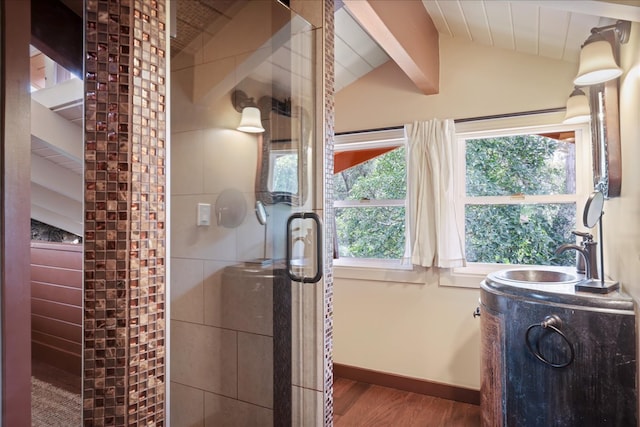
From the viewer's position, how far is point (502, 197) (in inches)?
99.5

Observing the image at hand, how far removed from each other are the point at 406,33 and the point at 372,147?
1.08 m

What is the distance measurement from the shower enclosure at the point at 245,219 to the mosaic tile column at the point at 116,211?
0.19 meters

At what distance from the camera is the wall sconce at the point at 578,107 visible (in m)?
1.97

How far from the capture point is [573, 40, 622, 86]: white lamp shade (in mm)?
1395

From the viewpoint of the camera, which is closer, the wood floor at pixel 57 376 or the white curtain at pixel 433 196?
the wood floor at pixel 57 376

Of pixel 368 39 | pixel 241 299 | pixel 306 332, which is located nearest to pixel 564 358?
pixel 306 332

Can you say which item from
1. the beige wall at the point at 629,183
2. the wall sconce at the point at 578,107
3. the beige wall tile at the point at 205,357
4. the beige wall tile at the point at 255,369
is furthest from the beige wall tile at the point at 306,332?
the wall sconce at the point at 578,107

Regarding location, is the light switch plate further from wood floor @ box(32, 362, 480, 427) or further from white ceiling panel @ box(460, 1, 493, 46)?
white ceiling panel @ box(460, 1, 493, 46)

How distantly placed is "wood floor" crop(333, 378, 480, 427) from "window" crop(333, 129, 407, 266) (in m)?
0.95

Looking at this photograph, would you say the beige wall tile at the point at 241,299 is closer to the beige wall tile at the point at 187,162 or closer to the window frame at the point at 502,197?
the beige wall tile at the point at 187,162

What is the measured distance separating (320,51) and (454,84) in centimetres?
142

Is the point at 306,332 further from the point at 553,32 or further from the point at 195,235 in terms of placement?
the point at 553,32

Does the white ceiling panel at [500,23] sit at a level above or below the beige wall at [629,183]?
above

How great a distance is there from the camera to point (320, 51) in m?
1.57
